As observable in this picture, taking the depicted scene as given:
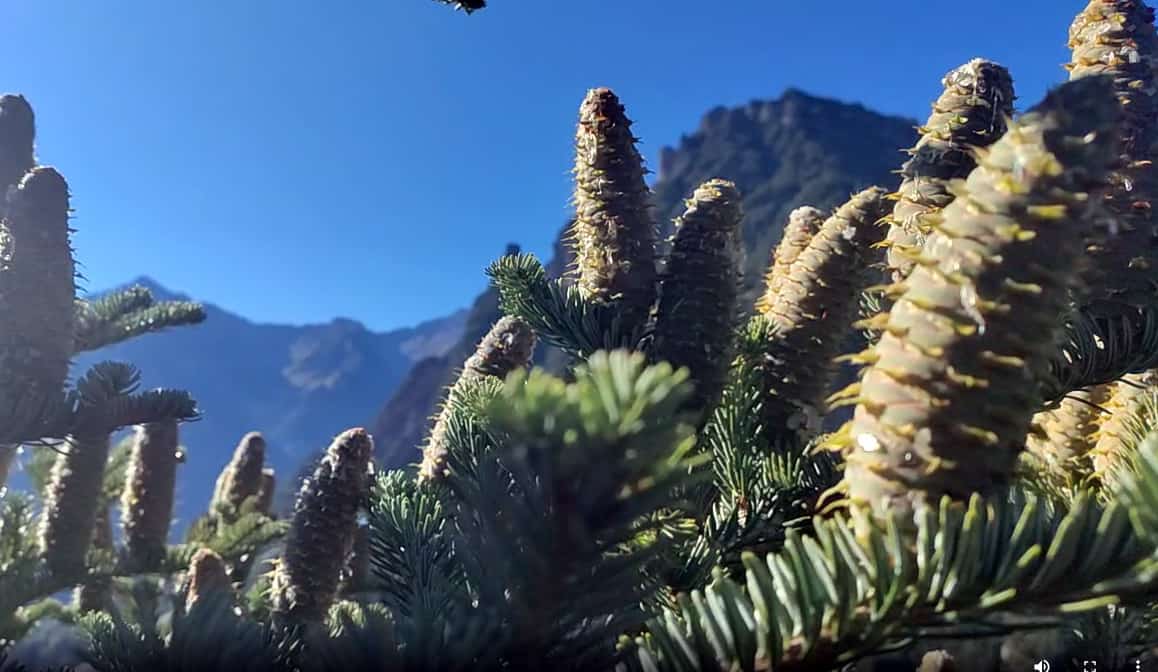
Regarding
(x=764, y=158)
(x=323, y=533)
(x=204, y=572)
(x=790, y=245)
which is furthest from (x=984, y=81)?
(x=764, y=158)

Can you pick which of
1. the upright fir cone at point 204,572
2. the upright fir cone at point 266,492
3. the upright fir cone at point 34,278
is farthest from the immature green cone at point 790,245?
the upright fir cone at point 266,492

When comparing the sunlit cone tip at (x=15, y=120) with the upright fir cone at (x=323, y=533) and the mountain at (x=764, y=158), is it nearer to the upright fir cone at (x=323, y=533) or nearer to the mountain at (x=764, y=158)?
the upright fir cone at (x=323, y=533)

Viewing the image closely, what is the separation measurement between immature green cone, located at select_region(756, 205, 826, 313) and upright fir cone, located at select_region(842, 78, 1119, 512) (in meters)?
1.02

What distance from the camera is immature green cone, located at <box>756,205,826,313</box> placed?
196 cm

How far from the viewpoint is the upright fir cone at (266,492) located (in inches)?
211

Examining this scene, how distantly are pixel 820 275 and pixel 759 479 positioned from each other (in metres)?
0.49

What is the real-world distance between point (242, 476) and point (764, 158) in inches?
5064

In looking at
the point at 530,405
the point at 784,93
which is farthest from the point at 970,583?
the point at 784,93

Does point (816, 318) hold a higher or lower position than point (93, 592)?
higher

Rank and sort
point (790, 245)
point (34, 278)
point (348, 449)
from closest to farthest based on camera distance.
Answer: point (790, 245)
point (348, 449)
point (34, 278)

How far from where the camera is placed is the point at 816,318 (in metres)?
1.67

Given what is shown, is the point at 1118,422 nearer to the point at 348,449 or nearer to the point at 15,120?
the point at 348,449

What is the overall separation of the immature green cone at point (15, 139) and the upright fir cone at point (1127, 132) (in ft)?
12.9

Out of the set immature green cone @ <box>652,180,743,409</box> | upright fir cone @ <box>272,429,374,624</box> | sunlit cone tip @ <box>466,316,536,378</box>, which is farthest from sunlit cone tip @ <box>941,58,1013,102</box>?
upright fir cone @ <box>272,429,374,624</box>
